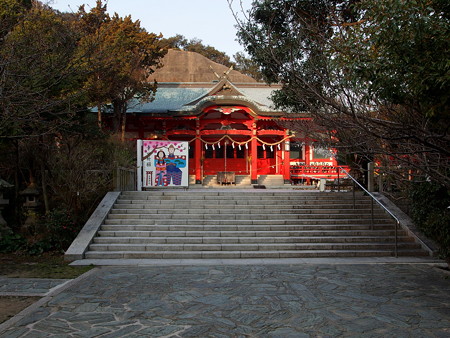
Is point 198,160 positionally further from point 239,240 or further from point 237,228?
point 239,240

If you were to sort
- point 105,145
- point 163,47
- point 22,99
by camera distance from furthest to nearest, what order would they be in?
1. point 163,47
2. point 105,145
3. point 22,99

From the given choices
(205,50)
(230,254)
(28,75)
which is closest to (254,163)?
(230,254)

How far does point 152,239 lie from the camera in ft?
31.1

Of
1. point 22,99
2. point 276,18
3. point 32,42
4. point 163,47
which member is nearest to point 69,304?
point 22,99

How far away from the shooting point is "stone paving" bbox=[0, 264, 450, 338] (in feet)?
14.3

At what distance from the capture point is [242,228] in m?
10.2

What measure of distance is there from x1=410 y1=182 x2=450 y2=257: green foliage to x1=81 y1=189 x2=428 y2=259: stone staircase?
1510 mm

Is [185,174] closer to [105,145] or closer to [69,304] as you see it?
[105,145]

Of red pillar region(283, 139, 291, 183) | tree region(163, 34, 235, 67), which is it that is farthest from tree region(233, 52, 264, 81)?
red pillar region(283, 139, 291, 183)

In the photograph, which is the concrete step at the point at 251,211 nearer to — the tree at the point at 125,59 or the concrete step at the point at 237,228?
the concrete step at the point at 237,228

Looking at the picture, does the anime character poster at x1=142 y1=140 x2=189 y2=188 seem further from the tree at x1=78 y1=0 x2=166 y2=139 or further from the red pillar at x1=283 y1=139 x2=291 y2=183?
the red pillar at x1=283 y1=139 x2=291 y2=183

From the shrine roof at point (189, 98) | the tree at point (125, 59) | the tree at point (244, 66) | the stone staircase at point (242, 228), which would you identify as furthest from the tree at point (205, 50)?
the stone staircase at point (242, 228)

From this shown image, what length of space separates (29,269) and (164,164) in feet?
22.3

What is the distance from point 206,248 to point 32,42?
5789 millimetres
